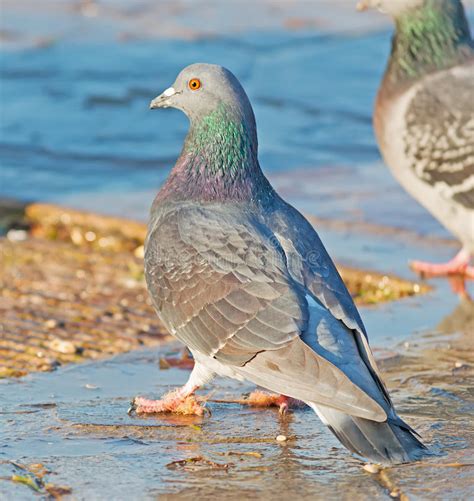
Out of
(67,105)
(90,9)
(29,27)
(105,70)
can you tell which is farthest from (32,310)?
(90,9)

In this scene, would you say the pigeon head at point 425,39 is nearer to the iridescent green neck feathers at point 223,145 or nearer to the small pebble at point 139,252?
the small pebble at point 139,252

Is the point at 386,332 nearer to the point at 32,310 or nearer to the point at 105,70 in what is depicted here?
the point at 32,310

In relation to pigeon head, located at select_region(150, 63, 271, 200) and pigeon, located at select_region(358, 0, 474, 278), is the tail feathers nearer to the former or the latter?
pigeon head, located at select_region(150, 63, 271, 200)

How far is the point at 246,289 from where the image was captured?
4402mm

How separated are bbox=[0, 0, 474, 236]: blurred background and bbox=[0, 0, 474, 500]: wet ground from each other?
3cm

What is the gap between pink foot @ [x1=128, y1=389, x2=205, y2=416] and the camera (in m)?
4.71

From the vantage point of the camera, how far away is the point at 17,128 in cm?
1120

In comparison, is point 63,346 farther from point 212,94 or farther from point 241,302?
point 241,302

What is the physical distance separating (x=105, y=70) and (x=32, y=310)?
26.2ft

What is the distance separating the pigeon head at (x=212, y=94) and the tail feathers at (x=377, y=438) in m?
1.56

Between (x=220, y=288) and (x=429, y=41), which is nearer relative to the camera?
(x=220, y=288)

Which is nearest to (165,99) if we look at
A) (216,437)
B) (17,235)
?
(216,437)

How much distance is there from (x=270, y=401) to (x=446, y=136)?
2974mm

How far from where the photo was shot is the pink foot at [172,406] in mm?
4715
